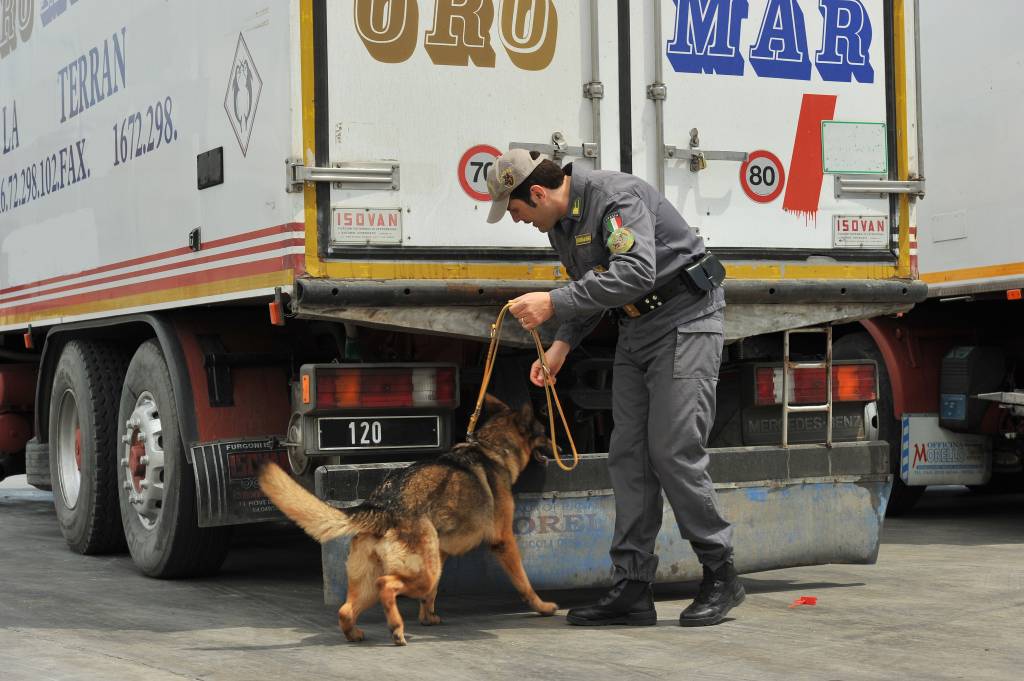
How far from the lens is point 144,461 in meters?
7.62

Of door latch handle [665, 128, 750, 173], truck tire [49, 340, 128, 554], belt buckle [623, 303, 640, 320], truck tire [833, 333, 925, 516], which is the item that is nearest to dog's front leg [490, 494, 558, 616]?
belt buckle [623, 303, 640, 320]

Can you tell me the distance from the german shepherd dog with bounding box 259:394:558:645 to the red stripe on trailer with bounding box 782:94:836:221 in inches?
66.4

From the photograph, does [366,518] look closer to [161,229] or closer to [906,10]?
[161,229]

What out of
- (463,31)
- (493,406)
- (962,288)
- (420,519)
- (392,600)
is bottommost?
(392,600)

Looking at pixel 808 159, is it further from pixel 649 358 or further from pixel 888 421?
pixel 888 421

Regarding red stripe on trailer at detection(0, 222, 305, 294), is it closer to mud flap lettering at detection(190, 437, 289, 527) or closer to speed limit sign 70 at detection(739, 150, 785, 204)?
mud flap lettering at detection(190, 437, 289, 527)

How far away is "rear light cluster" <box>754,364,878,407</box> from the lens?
712 cm

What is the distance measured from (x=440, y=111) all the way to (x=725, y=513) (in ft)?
6.74

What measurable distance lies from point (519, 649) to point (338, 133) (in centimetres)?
208

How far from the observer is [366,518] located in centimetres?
580

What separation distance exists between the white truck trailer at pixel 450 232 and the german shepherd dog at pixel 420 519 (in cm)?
19

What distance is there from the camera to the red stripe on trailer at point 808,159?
694 centimetres

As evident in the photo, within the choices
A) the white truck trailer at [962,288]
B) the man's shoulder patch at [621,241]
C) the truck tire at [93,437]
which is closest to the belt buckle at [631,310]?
the man's shoulder patch at [621,241]

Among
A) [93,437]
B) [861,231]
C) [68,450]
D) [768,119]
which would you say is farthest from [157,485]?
[861,231]
